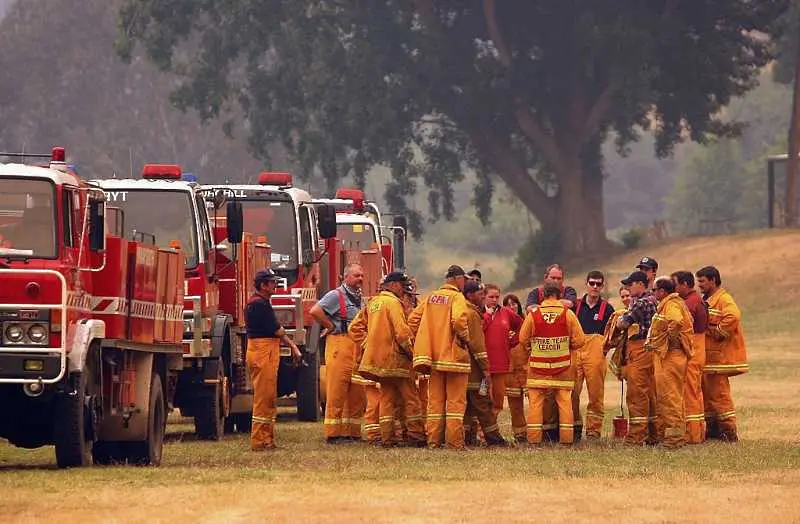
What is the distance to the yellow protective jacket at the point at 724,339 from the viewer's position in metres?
20.9

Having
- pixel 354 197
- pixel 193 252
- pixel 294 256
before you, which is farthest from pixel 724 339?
pixel 354 197

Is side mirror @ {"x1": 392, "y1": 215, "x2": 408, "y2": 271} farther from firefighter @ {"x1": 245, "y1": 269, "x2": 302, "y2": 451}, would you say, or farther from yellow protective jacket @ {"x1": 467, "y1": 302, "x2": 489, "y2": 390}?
firefighter @ {"x1": 245, "y1": 269, "x2": 302, "y2": 451}

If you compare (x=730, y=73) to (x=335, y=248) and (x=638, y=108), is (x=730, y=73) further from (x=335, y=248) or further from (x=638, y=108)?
(x=335, y=248)

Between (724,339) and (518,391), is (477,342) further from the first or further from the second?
(724,339)

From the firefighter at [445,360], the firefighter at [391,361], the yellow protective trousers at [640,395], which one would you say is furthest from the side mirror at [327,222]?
the yellow protective trousers at [640,395]

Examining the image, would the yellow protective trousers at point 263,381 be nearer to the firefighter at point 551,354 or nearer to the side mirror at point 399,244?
the firefighter at point 551,354

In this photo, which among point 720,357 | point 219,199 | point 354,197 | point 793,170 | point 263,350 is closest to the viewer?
point 263,350

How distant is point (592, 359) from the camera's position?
20.8 m

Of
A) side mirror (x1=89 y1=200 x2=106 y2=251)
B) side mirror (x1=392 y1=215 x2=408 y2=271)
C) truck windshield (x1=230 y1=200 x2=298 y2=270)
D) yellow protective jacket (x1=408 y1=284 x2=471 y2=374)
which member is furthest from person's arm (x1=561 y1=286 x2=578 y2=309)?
side mirror (x1=392 y1=215 x2=408 y2=271)

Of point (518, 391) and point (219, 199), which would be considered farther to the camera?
point (219, 199)

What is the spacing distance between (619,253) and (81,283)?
50.5 metres

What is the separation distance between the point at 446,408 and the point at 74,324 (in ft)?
16.3

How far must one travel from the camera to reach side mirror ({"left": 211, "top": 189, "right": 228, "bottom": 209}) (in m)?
22.2

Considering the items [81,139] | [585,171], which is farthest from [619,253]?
[81,139]
